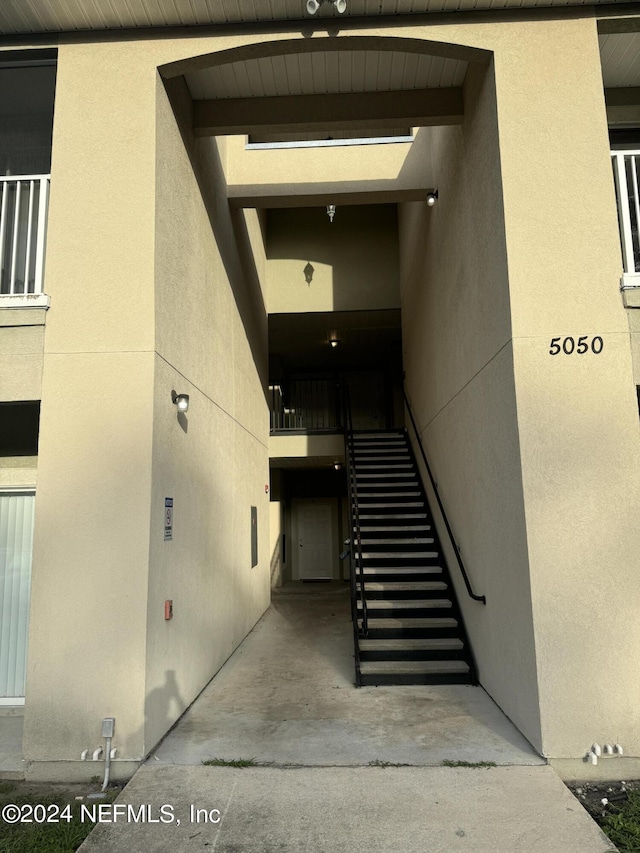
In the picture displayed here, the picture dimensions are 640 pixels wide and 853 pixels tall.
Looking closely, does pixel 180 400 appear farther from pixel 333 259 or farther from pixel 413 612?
pixel 333 259

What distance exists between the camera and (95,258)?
396 cm

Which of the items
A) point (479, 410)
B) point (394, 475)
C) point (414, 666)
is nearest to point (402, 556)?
point (414, 666)

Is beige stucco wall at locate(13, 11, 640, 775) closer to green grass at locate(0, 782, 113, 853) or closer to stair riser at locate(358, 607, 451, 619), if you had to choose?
green grass at locate(0, 782, 113, 853)

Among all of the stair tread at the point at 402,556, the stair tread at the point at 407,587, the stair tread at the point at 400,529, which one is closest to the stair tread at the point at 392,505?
the stair tread at the point at 400,529

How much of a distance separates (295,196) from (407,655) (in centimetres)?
547

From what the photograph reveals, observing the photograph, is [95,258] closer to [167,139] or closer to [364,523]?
[167,139]

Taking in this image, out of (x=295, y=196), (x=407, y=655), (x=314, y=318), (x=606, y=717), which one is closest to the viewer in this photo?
(x=606, y=717)

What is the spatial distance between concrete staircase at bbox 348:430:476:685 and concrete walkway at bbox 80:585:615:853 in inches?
9.2

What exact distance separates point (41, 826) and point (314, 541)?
1016 centimetres

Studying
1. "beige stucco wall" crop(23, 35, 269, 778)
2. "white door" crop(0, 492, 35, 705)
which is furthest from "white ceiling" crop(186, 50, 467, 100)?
"white door" crop(0, 492, 35, 705)

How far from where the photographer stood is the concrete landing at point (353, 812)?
2.70 m

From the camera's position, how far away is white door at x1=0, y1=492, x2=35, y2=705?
15.2ft

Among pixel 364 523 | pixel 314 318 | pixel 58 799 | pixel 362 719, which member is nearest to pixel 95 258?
pixel 58 799

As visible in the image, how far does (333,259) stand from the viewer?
34.0 feet
